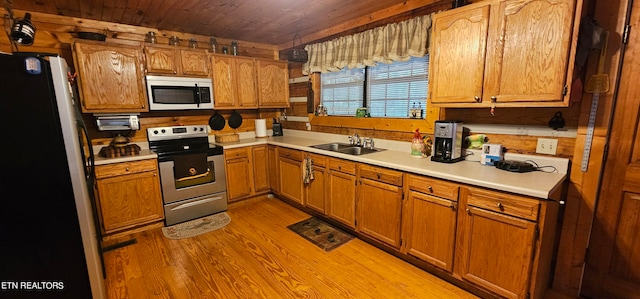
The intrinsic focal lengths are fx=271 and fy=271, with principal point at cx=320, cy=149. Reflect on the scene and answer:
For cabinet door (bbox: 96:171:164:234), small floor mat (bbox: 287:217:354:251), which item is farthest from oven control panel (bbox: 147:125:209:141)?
small floor mat (bbox: 287:217:354:251)

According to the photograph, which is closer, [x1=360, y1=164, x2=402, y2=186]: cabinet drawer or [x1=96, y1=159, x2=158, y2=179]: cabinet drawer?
[x1=360, y1=164, x2=402, y2=186]: cabinet drawer

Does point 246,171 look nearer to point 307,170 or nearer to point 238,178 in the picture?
point 238,178

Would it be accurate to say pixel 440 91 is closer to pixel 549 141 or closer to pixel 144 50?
pixel 549 141

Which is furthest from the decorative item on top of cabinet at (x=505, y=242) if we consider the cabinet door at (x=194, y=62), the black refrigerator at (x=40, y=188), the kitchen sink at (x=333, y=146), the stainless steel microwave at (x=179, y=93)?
the cabinet door at (x=194, y=62)

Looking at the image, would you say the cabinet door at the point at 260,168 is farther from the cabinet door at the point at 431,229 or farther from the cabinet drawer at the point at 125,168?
the cabinet door at the point at 431,229

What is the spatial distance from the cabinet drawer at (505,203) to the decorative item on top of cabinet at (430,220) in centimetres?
13

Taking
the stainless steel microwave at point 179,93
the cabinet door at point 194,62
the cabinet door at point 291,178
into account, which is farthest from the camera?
the cabinet door at point 291,178

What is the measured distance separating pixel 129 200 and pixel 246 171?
1.33 meters

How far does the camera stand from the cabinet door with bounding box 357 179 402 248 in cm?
233

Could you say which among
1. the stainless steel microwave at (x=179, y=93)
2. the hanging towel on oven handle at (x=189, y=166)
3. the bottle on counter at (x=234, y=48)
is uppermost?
the bottle on counter at (x=234, y=48)

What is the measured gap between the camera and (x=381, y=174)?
7.84ft

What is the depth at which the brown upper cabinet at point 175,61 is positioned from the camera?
307 cm

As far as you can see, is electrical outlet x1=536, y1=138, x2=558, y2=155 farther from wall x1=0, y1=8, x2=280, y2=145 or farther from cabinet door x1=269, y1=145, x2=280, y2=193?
wall x1=0, y1=8, x2=280, y2=145

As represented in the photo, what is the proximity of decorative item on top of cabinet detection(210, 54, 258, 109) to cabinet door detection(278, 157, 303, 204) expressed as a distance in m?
1.00
